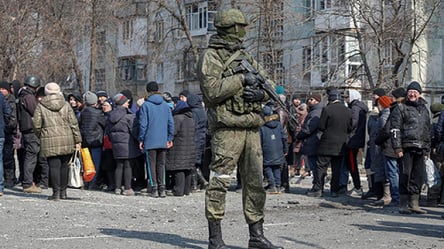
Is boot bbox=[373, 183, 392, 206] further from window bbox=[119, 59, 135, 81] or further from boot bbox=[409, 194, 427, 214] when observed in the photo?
window bbox=[119, 59, 135, 81]

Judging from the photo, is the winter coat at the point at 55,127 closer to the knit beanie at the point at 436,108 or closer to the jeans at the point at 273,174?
the jeans at the point at 273,174

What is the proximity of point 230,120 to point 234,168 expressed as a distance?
522mm

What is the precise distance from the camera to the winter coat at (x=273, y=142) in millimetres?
15727

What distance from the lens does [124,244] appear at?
30.4 feet

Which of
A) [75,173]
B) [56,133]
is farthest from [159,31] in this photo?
[56,133]

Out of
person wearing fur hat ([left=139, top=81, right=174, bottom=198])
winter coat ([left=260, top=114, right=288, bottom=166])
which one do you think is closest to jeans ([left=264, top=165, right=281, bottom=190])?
winter coat ([left=260, top=114, right=288, bottom=166])

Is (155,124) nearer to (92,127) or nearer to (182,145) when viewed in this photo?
(182,145)

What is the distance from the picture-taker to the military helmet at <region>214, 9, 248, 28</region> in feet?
28.7

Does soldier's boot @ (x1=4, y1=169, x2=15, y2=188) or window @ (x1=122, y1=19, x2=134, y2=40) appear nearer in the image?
soldier's boot @ (x1=4, y1=169, x2=15, y2=188)

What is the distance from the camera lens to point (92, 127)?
53.1ft

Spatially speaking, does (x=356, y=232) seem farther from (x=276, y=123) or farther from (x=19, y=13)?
(x=19, y=13)

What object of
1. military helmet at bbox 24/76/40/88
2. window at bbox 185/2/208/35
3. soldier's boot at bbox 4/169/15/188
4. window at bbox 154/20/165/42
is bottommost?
soldier's boot at bbox 4/169/15/188

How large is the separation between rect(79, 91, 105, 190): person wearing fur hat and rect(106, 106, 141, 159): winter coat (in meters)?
0.54

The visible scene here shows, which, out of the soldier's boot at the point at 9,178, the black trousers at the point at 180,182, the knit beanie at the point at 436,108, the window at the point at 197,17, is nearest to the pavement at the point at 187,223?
the black trousers at the point at 180,182
